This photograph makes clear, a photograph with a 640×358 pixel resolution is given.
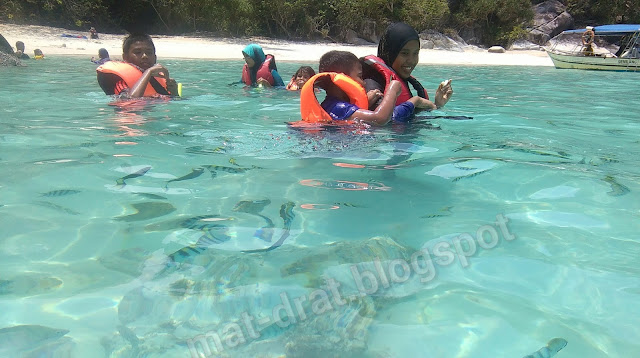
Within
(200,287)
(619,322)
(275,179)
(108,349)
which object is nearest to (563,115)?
(275,179)

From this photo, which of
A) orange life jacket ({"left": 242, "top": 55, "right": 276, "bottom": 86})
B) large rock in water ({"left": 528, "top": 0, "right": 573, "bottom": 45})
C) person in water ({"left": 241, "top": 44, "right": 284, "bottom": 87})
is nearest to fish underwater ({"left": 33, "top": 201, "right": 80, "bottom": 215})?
person in water ({"left": 241, "top": 44, "right": 284, "bottom": 87})

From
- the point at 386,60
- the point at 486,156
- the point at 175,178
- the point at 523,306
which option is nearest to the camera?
the point at 523,306

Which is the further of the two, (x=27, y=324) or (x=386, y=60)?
(x=386, y=60)

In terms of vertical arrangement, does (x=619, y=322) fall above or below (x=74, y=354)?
above

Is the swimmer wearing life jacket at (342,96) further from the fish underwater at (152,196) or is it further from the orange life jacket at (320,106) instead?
the fish underwater at (152,196)

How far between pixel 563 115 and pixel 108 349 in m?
5.89

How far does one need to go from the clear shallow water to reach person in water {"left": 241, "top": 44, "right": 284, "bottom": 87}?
417cm

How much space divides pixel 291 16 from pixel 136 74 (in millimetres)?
21660

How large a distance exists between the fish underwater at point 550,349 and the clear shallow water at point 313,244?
0.03 m

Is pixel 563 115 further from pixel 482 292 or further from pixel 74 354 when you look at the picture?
pixel 74 354

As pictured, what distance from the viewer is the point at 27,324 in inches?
61.1

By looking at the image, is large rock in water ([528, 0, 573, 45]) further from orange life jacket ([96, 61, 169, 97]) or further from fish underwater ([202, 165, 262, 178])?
fish underwater ([202, 165, 262, 178])

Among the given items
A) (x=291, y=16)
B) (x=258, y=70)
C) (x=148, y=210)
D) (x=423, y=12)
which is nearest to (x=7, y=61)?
(x=258, y=70)

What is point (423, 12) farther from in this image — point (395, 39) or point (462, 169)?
point (462, 169)
